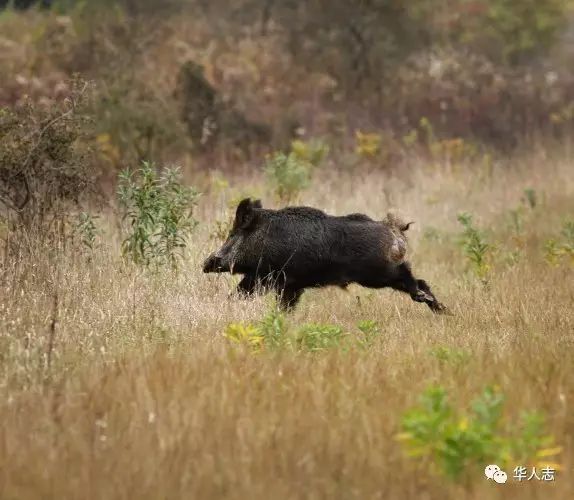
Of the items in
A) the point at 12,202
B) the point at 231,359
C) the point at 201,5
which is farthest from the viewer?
the point at 201,5

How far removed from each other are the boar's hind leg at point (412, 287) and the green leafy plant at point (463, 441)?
13.4ft

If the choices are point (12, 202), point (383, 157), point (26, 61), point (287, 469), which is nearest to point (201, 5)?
point (26, 61)

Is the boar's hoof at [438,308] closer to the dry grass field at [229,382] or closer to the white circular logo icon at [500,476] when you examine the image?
the dry grass field at [229,382]

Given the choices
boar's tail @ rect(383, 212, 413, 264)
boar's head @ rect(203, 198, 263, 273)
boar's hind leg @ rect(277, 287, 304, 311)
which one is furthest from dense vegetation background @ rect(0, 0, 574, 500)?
boar's tail @ rect(383, 212, 413, 264)

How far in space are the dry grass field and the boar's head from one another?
260 mm

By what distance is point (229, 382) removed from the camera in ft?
17.7

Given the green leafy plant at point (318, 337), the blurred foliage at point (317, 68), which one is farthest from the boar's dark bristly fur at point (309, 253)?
the blurred foliage at point (317, 68)

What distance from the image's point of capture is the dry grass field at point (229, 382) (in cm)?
421

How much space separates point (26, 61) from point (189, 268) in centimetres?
1346

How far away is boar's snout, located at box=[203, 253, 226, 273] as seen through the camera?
847cm

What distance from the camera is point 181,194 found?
8.75m

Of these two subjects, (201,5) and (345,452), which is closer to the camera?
(345,452)

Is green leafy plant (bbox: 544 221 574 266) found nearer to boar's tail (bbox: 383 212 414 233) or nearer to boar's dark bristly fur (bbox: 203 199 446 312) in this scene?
boar's dark bristly fur (bbox: 203 199 446 312)

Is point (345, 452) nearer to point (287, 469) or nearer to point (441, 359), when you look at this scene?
point (287, 469)
